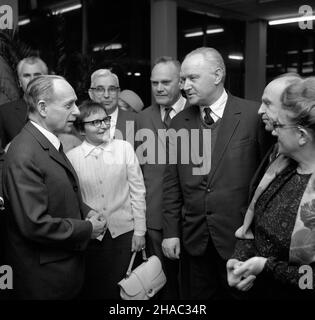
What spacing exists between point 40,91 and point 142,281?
1259 mm

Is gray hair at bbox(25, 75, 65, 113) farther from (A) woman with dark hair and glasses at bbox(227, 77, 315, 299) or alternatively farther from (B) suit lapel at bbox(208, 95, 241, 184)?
(A) woman with dark hair and glasses at bbox(227, 77, 315, 299)

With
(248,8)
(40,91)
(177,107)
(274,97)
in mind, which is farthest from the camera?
(248,8)

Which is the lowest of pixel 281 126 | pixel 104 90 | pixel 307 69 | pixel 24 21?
pixel 281 126

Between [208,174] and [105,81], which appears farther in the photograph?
[105,81]

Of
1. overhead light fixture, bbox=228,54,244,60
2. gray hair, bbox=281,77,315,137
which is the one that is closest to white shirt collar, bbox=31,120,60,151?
gray hair, bbox=281,77,315,137

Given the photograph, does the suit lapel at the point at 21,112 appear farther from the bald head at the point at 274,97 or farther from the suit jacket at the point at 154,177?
the bald head at the point at 274,97

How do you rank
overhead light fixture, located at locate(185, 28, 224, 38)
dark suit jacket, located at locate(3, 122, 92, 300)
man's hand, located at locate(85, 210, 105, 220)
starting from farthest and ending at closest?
overhead light fixture, located at locate(185, 28, 224, 38)
man's hand, located at locate(85, 210, 105, 220)
dark suit jacket, located at locate(3, 122, 92, 300)

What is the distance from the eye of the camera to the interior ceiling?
795 centimetres

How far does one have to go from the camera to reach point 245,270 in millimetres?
1830

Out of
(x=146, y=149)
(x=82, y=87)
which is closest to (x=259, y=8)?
(x=82, y=87)

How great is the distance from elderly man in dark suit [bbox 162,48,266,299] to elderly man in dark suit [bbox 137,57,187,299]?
0.25 metres

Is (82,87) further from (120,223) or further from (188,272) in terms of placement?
(188,272)

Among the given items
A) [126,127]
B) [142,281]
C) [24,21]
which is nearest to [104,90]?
[126,127]

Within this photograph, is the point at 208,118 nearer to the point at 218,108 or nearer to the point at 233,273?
the point at 218,108
